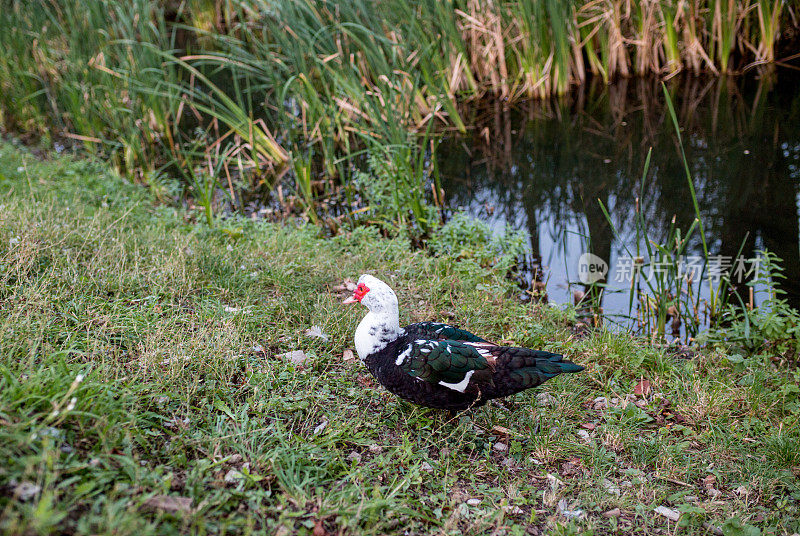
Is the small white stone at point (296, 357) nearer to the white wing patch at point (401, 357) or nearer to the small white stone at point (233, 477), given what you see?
the white wing patch at point (401, 357)

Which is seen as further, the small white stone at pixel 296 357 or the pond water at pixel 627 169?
the pond water at pixel 627 169

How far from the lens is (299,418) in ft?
9.85

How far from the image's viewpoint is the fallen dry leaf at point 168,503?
83.3 inches

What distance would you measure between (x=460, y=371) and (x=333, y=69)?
4.68 metres

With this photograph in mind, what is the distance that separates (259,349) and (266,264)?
113 cm

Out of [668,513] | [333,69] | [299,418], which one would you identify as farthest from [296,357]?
[333,69]

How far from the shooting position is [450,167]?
7113 mm

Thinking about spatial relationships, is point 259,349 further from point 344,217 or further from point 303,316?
point 344,217

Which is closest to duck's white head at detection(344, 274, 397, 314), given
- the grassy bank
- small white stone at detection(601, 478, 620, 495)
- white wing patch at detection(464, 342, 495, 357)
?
white wing patch at detection(464, 342, 495, 357)

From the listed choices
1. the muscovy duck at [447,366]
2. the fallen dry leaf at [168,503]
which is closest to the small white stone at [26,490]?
the fallen dry leaf at [168,503]

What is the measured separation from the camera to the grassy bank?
6.09m

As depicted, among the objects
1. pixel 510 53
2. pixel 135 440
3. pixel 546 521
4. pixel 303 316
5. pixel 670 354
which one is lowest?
pixel 670 354

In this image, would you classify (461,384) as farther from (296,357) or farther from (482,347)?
(296,357)

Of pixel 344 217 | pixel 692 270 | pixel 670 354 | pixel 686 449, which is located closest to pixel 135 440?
pixel 686 449
